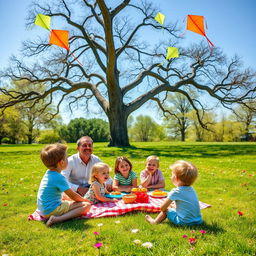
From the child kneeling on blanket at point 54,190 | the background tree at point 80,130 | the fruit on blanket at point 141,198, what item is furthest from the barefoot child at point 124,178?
the background tree at point 80,130

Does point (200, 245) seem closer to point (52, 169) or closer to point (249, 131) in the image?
point (52, 169)

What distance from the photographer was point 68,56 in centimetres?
1817

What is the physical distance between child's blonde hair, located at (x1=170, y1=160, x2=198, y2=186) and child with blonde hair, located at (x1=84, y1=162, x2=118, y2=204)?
166 centimetres

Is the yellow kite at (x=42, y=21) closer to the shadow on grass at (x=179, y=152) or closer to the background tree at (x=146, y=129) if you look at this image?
the shadow on grass at (x=179, y=152)

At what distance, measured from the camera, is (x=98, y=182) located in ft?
15.1

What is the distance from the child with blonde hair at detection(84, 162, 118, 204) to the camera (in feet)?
14.7

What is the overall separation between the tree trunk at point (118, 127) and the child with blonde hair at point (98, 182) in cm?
1384

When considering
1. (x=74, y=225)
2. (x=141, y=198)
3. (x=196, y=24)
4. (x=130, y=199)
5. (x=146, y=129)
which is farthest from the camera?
(x=146, y=129)

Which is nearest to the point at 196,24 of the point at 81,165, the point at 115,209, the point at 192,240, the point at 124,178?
the point at 124,178

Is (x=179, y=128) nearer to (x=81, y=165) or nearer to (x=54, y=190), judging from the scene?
(x=81, y=165)

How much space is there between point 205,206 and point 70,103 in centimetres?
2037

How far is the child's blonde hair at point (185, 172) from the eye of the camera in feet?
10.7

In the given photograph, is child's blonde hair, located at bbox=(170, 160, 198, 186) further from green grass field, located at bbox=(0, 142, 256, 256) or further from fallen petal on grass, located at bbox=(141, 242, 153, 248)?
fallen petal on grass, located at bbox=(141, 242, 153, 248)

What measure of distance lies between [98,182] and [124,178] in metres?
1.06
